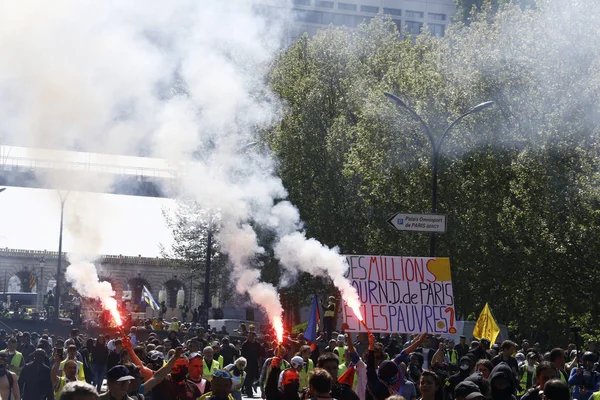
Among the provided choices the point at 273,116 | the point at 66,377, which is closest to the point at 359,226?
the point at 273,116

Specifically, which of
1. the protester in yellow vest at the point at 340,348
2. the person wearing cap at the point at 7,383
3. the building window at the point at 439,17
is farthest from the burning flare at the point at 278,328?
the building window at the point at 439,17

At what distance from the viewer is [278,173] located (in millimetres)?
41844

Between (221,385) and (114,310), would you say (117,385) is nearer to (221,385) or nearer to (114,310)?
(221,385)

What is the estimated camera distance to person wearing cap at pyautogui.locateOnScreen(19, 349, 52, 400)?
16844 millimetres

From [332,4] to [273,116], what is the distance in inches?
2536

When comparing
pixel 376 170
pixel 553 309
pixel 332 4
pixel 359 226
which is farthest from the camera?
pixel 332 4

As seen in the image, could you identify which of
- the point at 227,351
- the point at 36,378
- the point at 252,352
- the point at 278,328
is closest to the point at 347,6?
the point at 227,351

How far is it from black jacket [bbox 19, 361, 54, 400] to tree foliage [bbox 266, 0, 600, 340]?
16.0 metres

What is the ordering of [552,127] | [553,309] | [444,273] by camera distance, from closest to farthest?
[444,273] → [552,127] → [553,309]

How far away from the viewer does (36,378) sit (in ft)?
55.3

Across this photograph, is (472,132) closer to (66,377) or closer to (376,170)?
(376,170)

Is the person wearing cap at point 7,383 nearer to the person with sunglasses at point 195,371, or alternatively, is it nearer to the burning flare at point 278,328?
the person with sunglasses at point 195,371

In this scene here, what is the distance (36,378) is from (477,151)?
2108cm

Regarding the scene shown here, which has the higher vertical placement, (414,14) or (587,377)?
(414,14)
